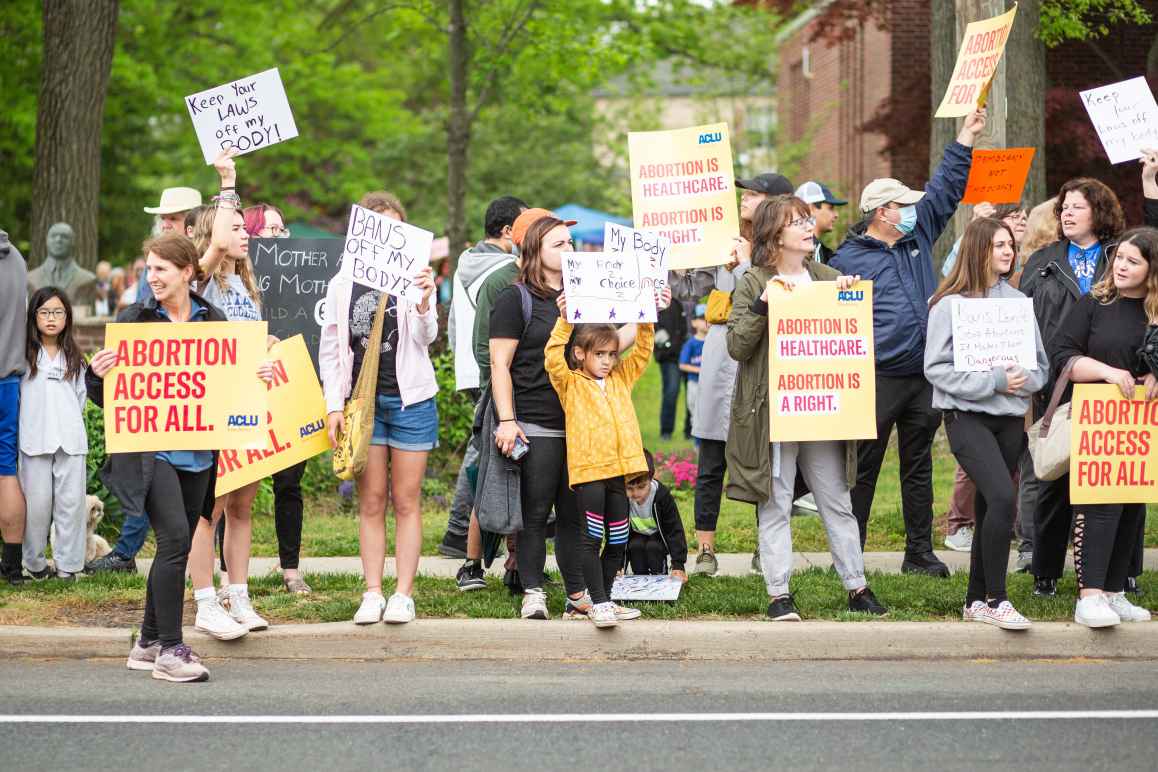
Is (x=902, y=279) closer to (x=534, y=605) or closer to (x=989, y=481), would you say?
(x=989, y=481)

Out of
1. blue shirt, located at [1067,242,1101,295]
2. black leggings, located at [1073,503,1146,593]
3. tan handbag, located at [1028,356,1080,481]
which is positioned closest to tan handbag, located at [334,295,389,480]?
tan handbag, located at [1028,356,1080,481]

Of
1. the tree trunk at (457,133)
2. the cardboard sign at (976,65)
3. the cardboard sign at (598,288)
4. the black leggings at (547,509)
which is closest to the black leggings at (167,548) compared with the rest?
the black leggings at (547,509)

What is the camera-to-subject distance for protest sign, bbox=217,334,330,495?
749 cm

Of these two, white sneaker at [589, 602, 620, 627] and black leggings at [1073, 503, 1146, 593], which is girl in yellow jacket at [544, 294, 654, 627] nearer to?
white sneaker at [589, 602, 620, 627]

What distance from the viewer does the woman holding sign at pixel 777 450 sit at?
24.4 feet

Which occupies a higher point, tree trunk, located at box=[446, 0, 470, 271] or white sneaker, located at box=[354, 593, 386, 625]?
tree trunk, located at box=[446, 0, 470, 271]

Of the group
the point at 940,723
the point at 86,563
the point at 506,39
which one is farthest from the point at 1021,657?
the point at 506,39

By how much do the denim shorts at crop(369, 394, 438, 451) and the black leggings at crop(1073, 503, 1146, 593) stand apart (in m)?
3.20

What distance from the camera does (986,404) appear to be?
7418 millimetres

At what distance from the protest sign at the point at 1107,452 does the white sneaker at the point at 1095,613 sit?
0.47 meters

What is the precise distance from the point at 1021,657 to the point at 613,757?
261 cm

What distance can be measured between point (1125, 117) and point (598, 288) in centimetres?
332

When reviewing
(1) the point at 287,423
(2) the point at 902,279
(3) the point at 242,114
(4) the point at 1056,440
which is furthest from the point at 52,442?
(4) the point at 1056,440

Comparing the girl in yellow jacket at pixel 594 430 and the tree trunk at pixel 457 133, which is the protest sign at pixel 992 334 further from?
A: the tree trunk at pixel 457 133
